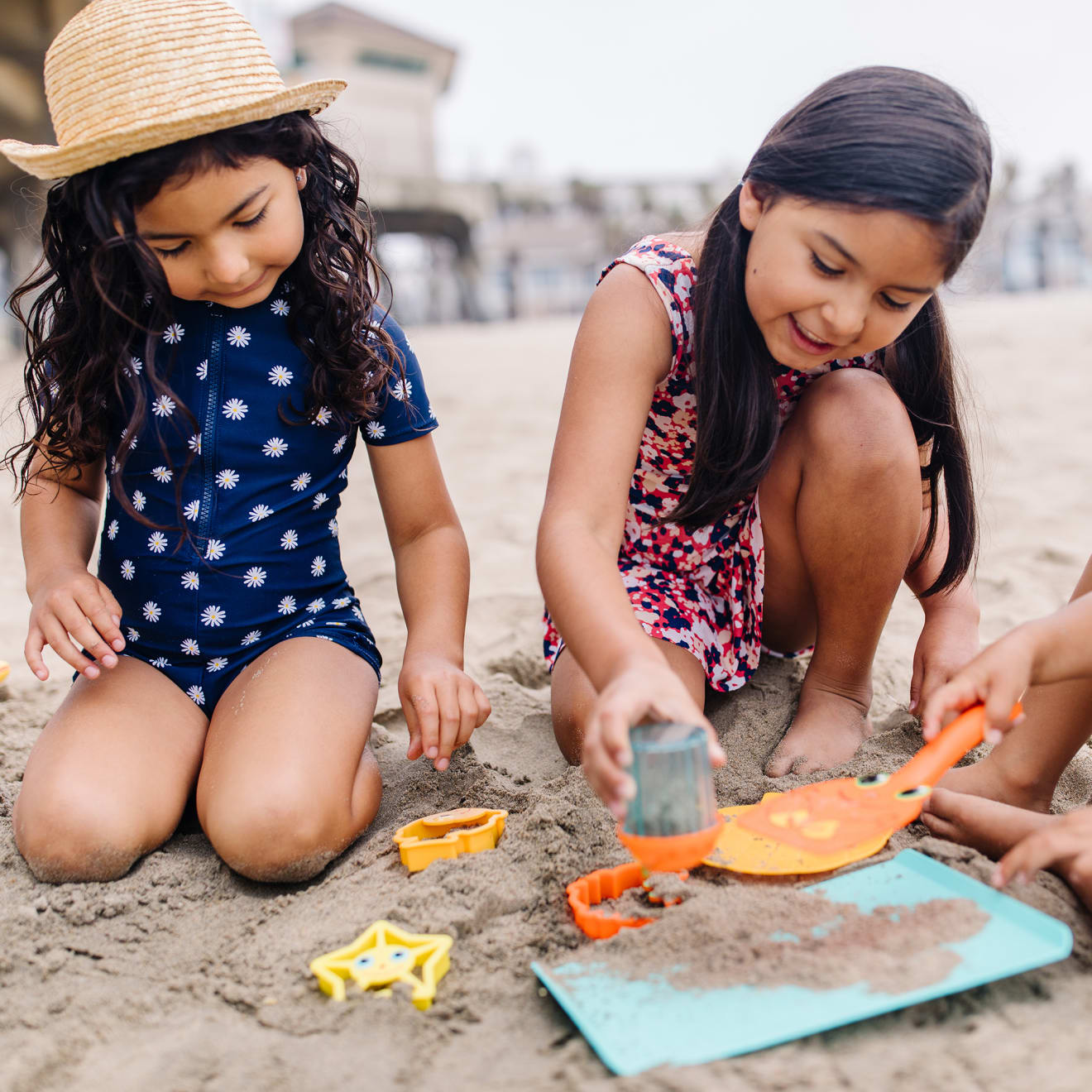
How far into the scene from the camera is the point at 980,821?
4.12 ft

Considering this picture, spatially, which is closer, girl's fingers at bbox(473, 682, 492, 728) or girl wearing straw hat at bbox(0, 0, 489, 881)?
girl wearing straw hat at bbox(0, 0, 489, 881)

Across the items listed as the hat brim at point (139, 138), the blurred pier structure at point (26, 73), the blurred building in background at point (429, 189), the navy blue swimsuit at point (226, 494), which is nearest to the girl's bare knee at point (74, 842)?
the navy blue swimsuit at point (226, 494)

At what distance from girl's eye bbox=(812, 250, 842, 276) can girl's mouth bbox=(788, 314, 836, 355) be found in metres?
0.09

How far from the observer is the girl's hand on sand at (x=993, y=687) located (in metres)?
1.10

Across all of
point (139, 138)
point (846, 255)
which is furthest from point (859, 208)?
point (139, 138)

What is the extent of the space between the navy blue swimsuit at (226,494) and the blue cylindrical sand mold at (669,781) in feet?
2.63

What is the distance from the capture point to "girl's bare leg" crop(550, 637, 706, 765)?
1571mm

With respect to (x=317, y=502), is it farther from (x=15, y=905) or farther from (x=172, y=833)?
(x=15, y=905)

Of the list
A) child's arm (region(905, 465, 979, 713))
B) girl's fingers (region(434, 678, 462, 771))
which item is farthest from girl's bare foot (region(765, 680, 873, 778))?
girl's fingers (region(434, 678, 462, 771))

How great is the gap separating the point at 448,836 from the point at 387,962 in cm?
27

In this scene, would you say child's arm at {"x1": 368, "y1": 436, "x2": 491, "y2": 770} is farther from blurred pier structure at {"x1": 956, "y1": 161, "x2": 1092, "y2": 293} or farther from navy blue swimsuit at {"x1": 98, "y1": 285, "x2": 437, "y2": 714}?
blurred pier structure at {"x1": 956, "y1": 161, "x2": 1092, "y2": 293}

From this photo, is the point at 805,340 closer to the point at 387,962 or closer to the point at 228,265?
the point at 228,265

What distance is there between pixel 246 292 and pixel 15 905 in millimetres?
890

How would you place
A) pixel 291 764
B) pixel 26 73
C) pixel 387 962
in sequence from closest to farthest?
pixel 387 962 < pixel 291 764 < pixel 26 73
